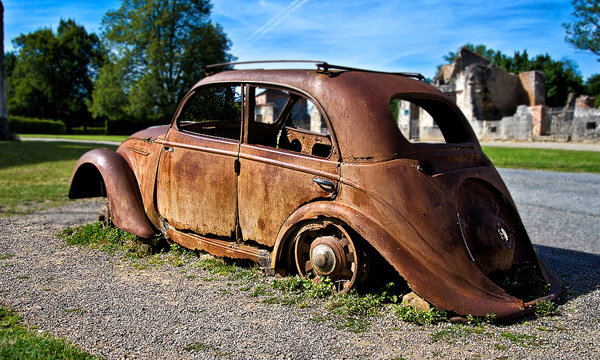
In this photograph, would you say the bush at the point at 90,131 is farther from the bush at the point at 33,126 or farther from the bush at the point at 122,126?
the bush at the point at 122,126

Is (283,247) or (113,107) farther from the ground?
(113,107)

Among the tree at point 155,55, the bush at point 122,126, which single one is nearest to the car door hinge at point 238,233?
the tree at point 155,55

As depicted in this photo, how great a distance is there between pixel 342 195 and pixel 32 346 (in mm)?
1982

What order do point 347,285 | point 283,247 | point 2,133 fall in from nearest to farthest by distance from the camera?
point 347,285 → point 283,247 → point 2,133

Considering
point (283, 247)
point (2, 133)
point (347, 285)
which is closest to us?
point (347, 285)

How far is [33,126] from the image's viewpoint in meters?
44.1

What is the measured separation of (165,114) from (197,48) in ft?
18.3

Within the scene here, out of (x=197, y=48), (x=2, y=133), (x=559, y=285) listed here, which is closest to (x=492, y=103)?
(x=197, y=48)

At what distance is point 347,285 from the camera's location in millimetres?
3221

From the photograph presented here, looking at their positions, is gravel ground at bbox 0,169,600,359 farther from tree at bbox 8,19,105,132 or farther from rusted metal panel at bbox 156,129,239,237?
tree at bbox 8,19,105,132

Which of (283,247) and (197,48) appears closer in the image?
(283,247)

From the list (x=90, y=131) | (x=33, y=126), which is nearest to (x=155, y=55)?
(x=33, y=126)

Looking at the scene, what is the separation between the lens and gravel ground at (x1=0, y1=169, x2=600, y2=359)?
8.30ft

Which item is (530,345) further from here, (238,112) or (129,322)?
(238,112)
